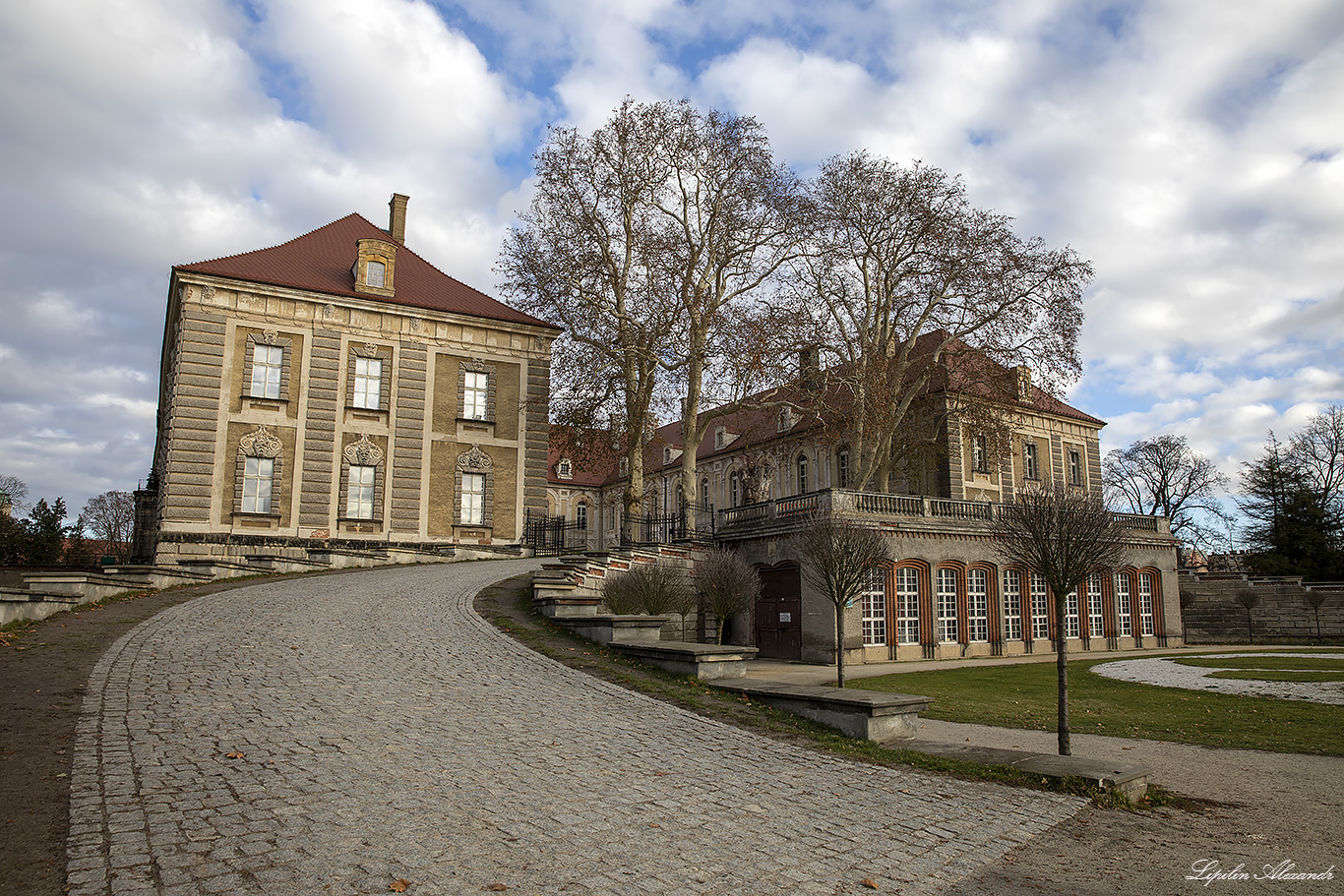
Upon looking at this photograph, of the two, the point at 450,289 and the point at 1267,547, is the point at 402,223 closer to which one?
the point at 450,289

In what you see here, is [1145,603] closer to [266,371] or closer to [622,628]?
[622,628]

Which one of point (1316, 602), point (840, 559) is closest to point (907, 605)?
point (840, 559)

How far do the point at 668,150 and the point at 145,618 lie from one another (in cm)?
2385

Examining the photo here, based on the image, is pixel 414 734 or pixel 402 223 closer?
pixel 414 734

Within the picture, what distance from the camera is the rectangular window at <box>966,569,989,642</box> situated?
87.0 ft

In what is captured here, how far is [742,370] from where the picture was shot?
29.6 metres

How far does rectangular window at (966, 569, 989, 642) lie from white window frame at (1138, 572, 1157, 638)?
8957 millimetres

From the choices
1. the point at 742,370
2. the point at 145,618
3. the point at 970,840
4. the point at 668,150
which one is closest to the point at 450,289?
the point at 668,150

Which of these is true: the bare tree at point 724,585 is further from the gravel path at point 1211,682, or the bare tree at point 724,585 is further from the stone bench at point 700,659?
the gravel path at point 1211,682

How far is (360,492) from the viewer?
96.3ft

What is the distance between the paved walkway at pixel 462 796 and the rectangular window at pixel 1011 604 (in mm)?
20984

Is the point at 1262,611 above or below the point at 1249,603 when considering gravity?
below

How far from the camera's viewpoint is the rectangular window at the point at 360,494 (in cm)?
2919

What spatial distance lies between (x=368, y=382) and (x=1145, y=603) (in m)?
30.4
